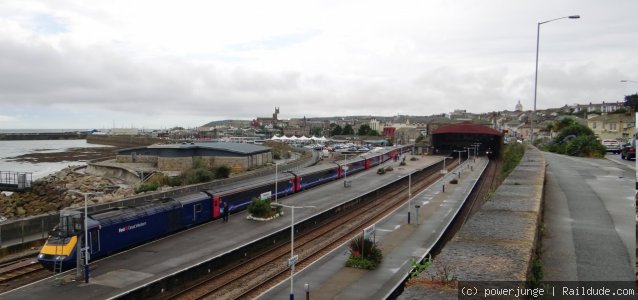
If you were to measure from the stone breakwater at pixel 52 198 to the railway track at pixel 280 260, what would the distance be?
19.9m

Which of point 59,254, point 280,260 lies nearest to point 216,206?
point 280,260

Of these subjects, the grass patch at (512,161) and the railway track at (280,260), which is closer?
the railway track at (280,260)

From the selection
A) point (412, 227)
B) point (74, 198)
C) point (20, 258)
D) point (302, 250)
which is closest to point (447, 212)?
point (412, 227)

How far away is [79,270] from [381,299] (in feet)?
36.2

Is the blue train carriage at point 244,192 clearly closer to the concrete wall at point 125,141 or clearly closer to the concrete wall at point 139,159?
the concrete wall at point 139,159

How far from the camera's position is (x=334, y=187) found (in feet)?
143

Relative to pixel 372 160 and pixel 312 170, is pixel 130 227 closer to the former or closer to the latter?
pixel 312 170

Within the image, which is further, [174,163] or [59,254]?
[174,163]

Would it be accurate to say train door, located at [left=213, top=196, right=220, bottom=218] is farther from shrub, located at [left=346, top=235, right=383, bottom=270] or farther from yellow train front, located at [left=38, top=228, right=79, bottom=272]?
shrub, located at [left=346, top=235, right=383, bottom=270]

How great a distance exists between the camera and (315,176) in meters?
44.0

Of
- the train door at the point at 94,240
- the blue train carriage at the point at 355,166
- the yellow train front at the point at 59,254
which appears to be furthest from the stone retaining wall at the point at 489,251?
the blue train carriage at the point at 355,166

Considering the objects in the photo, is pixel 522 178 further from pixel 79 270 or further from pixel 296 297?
pixel 79 270

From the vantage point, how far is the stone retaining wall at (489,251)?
7.73 meters

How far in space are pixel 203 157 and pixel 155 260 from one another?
149ft
